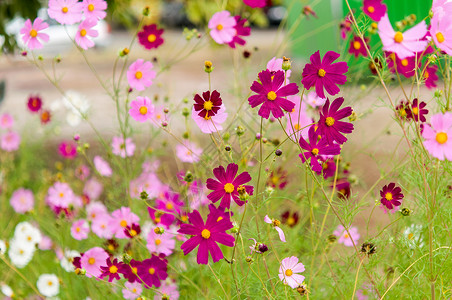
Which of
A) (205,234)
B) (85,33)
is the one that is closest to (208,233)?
(205,234)

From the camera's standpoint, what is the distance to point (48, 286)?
4.31ft

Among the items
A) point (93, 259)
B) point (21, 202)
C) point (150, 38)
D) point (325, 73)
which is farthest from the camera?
point (21, 202)

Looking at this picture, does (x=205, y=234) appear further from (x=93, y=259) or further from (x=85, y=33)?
(x=85, y=33)

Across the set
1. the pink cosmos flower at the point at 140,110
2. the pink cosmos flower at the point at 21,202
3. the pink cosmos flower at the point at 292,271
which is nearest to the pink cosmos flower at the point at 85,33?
the pink cosmos flower at the point at 140,110

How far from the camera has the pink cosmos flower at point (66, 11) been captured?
97 centimetres

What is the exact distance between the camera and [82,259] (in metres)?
0.99

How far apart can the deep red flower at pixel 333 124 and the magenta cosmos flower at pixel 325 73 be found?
3 centimetres

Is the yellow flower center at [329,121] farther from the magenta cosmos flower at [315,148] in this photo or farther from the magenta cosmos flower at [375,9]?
the magenta cosmos flower at [375,9]

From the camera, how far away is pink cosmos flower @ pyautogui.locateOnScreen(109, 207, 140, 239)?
106cm

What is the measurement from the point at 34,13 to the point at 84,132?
1.84 meters

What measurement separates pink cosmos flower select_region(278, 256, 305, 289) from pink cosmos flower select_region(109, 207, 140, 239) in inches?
15.1

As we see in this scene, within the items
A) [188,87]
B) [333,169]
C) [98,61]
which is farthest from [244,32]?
[98,61]

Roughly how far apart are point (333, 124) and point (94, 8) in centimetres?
49

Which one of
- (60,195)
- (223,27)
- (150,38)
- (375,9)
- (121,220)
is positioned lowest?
(60,195)
